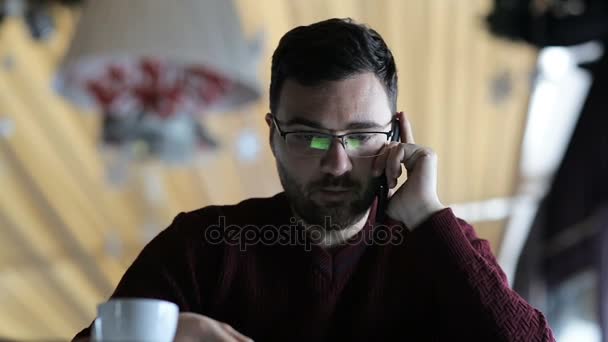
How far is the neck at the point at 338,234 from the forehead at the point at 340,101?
0.46 feet

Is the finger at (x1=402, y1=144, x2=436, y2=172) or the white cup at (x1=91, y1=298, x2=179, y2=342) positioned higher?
the finger at (x1=402, y1=144, x2=436, y2=172)

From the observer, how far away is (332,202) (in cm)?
107

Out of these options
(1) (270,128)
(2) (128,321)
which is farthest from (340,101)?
(2) (128,321)

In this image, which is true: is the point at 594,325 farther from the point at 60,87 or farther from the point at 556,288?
the point at 60,87

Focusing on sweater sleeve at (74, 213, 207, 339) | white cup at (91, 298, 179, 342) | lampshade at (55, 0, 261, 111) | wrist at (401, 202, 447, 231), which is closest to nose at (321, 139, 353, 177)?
wrist at (401, 202, 447, 231)

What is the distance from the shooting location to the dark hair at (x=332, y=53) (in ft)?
3.50

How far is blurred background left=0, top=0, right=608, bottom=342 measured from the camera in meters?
3.35

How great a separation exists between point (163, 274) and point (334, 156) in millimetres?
285

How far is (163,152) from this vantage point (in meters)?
4.32

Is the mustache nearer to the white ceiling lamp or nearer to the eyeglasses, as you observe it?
the eyeglasses

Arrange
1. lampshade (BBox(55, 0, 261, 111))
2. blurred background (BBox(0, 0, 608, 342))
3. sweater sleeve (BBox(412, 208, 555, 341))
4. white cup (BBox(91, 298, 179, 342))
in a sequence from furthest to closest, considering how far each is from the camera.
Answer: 1. blurred background (BBox(0, 0, 608, 342))
2. lampshade (BBox(55, 0, 261, 111))
3. sweater sleeve (BBox(412, 208, 555, 341))
4. white cup (BBox(91, 298, 179, 342))

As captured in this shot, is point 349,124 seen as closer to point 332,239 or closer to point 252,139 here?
point 332,239

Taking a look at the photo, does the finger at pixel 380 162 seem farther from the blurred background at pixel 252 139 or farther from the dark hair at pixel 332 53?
the blurred background at pixel 252 139

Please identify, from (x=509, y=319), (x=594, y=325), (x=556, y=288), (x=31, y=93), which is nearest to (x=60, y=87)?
(x=31, y=93)
